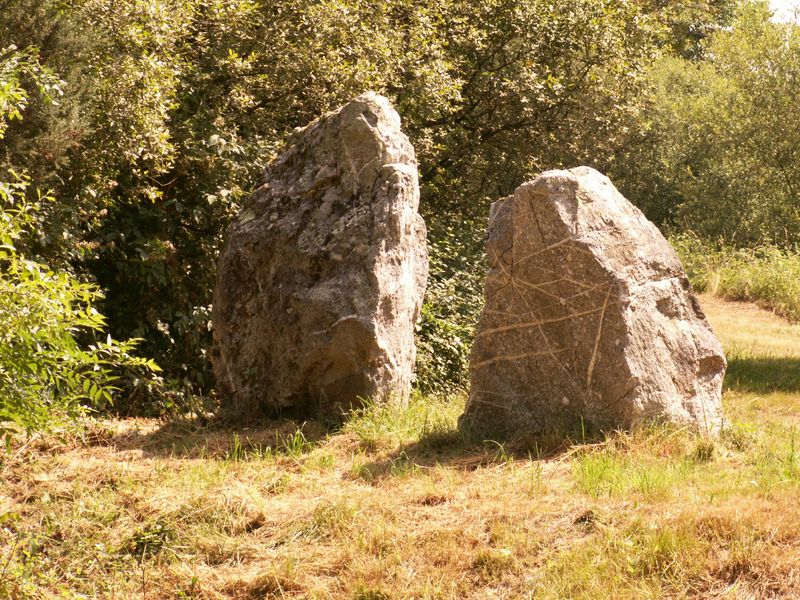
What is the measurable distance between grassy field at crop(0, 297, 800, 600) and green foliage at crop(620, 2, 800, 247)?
15.7 metres

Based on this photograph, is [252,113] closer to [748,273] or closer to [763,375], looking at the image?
[763,375]

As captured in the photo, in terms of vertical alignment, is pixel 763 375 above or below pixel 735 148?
below

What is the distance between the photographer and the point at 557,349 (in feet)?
23.3

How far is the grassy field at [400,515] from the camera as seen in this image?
5.24 meters

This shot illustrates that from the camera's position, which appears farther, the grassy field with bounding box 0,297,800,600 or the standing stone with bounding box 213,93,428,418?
the standing stone with bounding box 213,93,428,418

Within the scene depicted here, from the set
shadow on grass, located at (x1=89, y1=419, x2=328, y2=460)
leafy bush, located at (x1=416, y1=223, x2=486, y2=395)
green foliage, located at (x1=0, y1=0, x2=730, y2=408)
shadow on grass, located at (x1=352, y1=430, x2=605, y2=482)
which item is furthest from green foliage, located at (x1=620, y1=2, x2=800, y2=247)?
shadow on grass, located at (x1=352, y1=430, x2=605, y2=482)

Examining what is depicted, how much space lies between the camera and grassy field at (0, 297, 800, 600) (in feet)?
17.2

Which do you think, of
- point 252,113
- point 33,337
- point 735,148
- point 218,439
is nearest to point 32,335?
point 33,337

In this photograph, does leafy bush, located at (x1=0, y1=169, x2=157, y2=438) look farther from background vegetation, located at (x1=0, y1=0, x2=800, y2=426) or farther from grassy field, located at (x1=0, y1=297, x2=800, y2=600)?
grassy field, located at (x1=0, y1=297, x2=800, y2=600)

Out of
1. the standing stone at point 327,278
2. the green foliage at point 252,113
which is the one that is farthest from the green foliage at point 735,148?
the standing stone at point 327,278

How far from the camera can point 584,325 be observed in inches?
277

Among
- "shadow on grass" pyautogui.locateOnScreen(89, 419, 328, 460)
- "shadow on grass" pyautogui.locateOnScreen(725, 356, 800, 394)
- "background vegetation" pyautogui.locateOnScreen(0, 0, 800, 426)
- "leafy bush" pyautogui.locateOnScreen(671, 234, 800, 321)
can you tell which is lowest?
"shadow on grass" pyautogui.locateOnScreen(725, 356, 800, 394)

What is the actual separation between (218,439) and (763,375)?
21.1 feet

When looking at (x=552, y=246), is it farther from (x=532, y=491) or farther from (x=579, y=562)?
(x=579, y=562)
